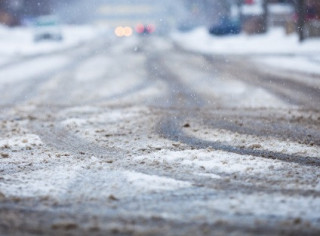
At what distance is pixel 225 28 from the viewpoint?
4191 centimetres

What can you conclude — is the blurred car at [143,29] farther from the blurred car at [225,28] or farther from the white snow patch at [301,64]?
the white snow patch at [301,64]

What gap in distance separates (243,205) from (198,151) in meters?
Answer: 1.87

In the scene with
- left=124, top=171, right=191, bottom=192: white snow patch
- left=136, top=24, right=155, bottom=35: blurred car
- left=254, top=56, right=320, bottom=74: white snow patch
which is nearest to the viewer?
left=124, top=171, right=191, bottom=192: white snow patch

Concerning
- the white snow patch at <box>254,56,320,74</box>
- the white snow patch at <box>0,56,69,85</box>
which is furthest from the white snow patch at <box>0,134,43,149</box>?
the white snow patch at <box>254,56,320,74</box>

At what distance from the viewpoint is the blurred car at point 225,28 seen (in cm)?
4147

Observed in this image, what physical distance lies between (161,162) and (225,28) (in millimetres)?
37638

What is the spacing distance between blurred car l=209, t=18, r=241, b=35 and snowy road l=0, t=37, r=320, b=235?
29.9 meters

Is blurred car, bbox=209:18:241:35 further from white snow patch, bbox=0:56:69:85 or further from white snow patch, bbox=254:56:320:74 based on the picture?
white snow patch, bbox=0:56:69:85

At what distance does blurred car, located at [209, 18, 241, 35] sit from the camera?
4147 centimetres

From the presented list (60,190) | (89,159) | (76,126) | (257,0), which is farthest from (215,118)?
→ (257,0)

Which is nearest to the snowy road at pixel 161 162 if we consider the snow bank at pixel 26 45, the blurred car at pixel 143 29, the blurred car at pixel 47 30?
the snow bank at pixel 26 45

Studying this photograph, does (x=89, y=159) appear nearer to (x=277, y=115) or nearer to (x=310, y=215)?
(x=310, y=215)

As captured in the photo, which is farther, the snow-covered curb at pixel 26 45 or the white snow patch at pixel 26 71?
the snow-covered curb at pixel 26 45

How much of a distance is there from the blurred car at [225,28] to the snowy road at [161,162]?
98.2ft
